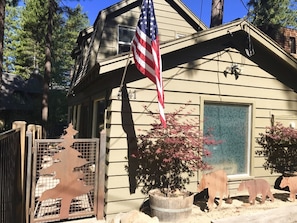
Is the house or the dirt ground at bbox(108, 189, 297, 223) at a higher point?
the house

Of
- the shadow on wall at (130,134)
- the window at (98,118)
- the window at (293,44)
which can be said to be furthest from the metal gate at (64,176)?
the window at (293,44)

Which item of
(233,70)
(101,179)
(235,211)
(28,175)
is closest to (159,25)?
(233,70)

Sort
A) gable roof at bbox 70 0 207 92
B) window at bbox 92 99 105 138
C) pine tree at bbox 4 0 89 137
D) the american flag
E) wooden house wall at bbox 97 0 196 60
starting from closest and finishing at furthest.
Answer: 1. the american flag
2. window at bbox 92 99 105 138
3. gable roof at bbox 70 0 207 92
4. wooden house wall at bbox 97 0 196 60
5. pine tree at bbox 4 0 89 137

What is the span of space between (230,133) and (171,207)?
2310mm

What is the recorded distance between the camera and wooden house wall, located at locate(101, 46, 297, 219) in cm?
460

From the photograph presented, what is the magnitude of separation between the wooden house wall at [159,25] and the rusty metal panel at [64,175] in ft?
16.6

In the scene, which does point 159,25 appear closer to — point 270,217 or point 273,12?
point 270,217

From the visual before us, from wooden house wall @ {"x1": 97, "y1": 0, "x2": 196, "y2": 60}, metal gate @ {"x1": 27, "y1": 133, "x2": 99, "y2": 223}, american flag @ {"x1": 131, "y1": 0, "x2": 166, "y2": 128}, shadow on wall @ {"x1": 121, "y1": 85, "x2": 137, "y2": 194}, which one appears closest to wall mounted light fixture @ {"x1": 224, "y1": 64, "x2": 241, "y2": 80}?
american flag @ {"x1": 131, "y1": 0, "x2": 166, "y2": 128}

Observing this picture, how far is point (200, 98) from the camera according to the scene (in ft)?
17.7

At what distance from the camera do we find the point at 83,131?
26.7 feet

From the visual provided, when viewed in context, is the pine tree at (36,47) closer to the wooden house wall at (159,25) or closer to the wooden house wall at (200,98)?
the wooden house wall at (159,25)

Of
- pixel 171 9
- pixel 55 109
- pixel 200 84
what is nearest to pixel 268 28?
pixel 171 9

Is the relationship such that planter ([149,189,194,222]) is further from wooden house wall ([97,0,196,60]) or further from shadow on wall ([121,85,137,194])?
wooden house wall ([97,0,196,60])

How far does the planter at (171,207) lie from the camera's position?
421cm
